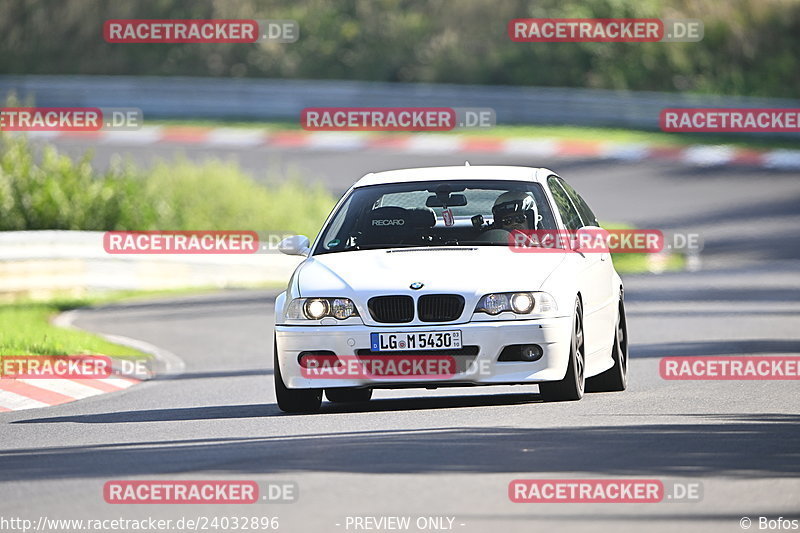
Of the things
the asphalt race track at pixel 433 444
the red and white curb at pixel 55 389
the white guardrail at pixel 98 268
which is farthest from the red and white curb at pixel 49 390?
the white guardrail at pixel 98 268

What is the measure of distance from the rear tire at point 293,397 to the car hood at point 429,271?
57cm

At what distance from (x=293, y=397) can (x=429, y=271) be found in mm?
1257

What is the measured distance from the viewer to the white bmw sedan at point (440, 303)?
37.7 ft

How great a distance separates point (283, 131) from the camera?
141 ft

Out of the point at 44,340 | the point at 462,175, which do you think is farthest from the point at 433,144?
the point at 462,175

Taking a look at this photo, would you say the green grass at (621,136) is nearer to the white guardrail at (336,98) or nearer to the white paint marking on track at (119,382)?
the white guardrail at (336,98)

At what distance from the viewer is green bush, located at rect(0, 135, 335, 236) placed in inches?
1025

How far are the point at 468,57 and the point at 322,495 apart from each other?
38.7 m

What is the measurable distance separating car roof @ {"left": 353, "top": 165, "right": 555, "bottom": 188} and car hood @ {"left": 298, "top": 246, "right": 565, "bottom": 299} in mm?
783

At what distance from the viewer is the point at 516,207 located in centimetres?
1280

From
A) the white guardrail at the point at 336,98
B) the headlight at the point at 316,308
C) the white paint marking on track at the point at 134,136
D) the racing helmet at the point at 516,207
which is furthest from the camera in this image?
the white guardrail at the point at 336,98

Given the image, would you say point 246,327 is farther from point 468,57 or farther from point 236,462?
point 468,57

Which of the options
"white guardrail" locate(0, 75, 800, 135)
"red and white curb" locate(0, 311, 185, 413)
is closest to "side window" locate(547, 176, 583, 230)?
"red and white curb" locate(0, 311, 185, 413)

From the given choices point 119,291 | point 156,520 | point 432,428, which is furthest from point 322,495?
point 119,291
